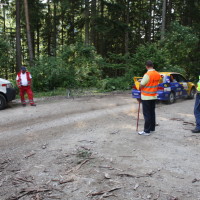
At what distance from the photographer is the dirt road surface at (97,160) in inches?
136

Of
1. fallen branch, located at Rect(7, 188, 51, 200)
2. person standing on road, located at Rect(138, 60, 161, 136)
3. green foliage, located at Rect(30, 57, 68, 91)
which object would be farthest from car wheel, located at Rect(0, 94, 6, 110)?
fallen branch, located at Rect(7, 188, 51, 200)

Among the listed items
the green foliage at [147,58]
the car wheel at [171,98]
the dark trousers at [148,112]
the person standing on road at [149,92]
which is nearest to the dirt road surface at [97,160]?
the dark trousers at [148,112]

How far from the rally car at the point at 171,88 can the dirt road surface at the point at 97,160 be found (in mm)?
3327

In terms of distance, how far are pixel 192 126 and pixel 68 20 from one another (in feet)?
94.2

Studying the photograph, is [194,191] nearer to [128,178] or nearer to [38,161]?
[128,178]

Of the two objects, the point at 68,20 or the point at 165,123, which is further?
the point at 68,20

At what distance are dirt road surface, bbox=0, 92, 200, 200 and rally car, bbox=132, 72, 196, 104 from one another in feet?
10.9

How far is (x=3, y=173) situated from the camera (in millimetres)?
4113

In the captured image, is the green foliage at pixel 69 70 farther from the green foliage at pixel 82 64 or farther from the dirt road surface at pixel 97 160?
the dirt road surface at pixel 97 160

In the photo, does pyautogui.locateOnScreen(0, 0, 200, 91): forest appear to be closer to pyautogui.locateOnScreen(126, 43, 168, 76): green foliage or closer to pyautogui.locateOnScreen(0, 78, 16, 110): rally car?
pyautogui.locateOnScreen(126, 43, 168, 76): green foliage

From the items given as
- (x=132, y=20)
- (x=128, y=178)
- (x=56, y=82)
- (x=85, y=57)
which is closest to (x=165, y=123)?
(x=128, y=178)

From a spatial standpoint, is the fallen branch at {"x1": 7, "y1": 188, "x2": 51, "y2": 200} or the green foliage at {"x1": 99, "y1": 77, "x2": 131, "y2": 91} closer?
the fallen branch at {"x1": 7, "y1": 188, "x2": 51, "y2": 200}

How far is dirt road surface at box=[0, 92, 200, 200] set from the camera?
346 cm

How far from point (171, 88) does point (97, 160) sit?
26.9ft
